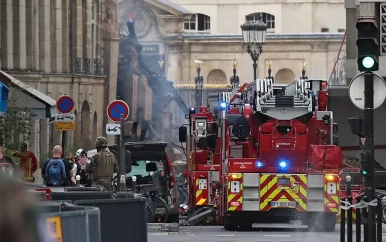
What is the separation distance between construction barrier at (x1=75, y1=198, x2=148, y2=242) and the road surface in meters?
9.55

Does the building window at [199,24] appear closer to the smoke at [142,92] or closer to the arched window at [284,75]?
the arched window at [284,75]

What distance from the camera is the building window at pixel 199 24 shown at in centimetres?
12375

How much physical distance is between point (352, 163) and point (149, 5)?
76298 mm

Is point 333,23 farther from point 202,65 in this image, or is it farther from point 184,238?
point 184,238

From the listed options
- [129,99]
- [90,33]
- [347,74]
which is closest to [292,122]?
[347,74]

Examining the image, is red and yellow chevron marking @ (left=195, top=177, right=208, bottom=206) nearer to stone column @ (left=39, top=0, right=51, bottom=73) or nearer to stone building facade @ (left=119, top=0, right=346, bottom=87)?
stone column @ (left=39, top=0, right=51, bottom=73)

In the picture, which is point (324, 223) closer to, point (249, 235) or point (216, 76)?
point (249, 235)

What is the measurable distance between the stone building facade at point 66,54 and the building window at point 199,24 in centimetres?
6069

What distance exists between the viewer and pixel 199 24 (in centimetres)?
12481

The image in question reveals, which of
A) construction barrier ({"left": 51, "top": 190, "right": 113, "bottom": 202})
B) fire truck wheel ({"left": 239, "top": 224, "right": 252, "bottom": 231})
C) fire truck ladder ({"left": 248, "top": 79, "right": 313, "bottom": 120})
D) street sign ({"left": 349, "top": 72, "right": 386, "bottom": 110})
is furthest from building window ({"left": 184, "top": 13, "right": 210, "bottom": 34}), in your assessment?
construction barrier ({"left": 51, "top": 190, "right": 113, "bottom": 202})

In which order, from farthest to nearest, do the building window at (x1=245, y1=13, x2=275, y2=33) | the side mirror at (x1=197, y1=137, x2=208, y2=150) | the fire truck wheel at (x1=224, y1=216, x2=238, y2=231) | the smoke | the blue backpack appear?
the building window at (x1=245, y1=13, x2=275, y2=33)
the smoke
the side mirror at (x1=197, y1=137, x2=208, y2=150)
the fire truck wheel at (x1=224, y1=216, x2=238, y2=231)
the blue backpack

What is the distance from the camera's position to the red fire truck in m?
25.9

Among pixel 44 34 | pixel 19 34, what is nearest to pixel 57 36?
pixel 44 34

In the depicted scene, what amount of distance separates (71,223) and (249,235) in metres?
16.5
